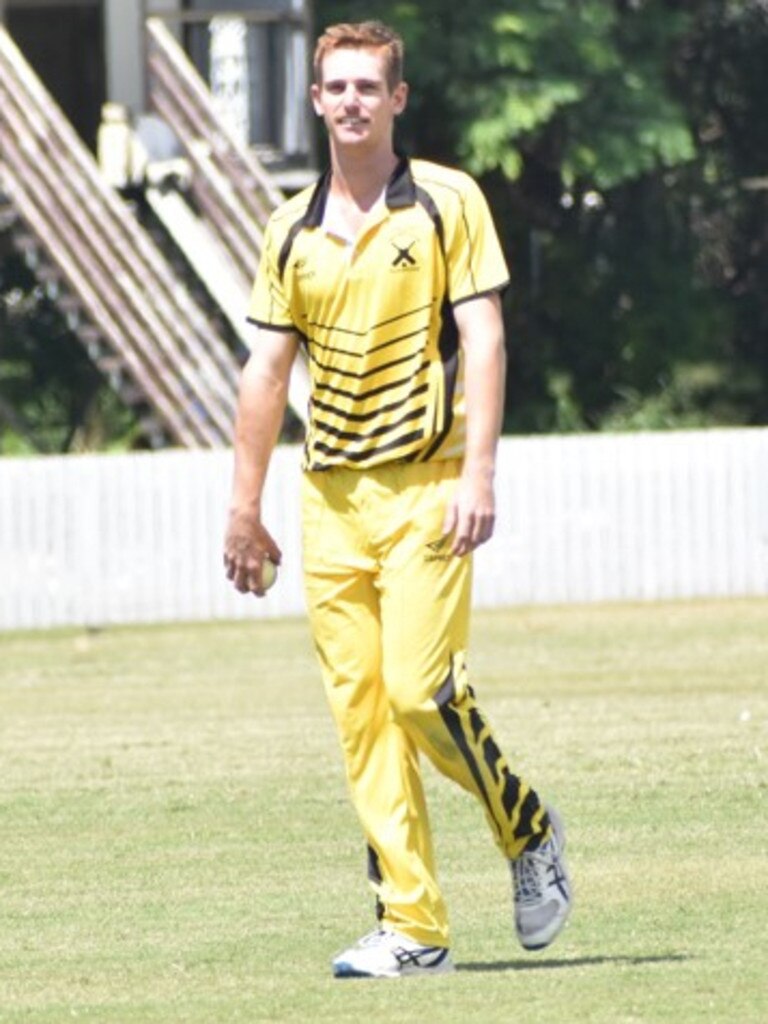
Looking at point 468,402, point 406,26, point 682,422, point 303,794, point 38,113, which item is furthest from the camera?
point 682,422

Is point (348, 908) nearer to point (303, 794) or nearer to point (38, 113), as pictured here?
point (303, 794)

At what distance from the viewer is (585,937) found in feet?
29.8

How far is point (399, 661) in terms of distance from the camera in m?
8.20

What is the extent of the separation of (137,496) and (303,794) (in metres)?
11.9

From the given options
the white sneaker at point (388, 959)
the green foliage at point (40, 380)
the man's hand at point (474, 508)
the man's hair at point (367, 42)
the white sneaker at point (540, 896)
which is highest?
the man's hair at point (367, 42)

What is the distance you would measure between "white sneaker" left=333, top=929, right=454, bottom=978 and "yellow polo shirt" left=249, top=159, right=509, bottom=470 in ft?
3.88

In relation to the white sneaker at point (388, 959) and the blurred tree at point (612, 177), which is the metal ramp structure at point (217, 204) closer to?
the blurred tree at point (612, 177)

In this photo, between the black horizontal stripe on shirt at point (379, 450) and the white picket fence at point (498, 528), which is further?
the white picket fence at point (498, 528)

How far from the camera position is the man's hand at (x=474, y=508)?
8039 mm

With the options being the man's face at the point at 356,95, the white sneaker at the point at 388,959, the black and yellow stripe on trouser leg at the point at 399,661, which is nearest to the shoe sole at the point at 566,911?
the black and yellow stripe on trouser leg at the point at 399,661

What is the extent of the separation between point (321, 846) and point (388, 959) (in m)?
3.18

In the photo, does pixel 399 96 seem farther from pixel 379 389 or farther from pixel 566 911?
pixel 566 911

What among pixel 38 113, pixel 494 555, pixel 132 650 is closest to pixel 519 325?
pixel 38 113

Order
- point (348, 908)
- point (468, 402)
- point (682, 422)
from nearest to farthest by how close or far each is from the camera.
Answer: point (468, 402) → point (348, 908) → point (682, 422)
